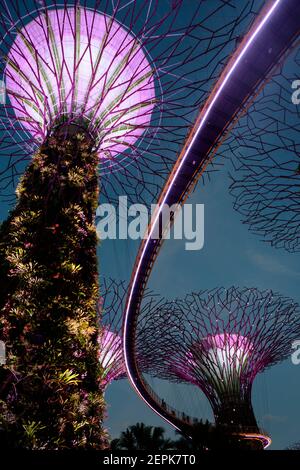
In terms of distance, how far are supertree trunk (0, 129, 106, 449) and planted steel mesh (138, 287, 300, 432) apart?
14163mm

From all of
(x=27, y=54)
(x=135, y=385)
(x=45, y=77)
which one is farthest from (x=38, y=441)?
(x=135, y=385)

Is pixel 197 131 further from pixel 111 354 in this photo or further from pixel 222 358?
pixel 222 358

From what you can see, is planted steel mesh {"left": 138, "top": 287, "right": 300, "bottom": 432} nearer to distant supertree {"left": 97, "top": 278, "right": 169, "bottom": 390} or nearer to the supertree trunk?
distant supertree {"left": 97, "top": 278, "right": 169, "bottom": 390}

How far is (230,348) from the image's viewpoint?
19438mm

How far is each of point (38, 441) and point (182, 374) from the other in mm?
18358

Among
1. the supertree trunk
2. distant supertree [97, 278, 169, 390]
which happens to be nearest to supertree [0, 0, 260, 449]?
the supertree trunk

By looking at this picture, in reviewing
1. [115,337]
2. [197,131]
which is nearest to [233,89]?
[197,131]

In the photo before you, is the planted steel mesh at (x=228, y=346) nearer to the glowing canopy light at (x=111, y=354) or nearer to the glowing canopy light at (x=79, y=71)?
the glowing canopy light at (x=111, y=354)

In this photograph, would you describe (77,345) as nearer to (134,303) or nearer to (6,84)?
(6,84)

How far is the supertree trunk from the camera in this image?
4.14 m

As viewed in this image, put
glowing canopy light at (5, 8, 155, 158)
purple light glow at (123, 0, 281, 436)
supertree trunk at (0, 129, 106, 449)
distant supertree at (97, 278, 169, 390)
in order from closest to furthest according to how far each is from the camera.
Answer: supertree trunk at (0, 129, 106, 449) → purple light glow at (123, 0, 281, 436) → glowing canopy light at (5, 8, 155, 158) → distant supertree at (97, 278, 169, 390)

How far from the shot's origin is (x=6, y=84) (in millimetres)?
7625

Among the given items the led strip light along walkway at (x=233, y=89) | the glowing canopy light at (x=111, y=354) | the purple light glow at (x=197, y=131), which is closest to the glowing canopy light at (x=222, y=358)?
the glowing canopy light at (x=111, y=354)

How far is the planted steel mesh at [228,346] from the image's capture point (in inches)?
740
